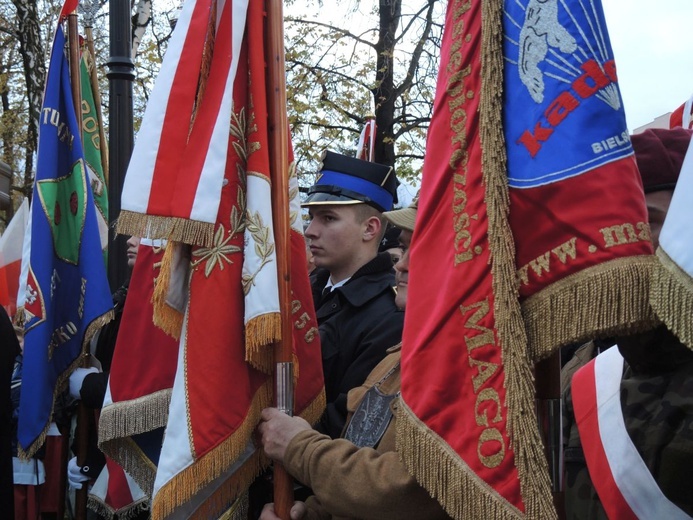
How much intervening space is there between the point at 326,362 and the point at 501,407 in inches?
72.5

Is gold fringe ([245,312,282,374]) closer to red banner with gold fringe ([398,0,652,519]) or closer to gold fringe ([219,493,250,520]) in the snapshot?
gold fringe ([219,493,250,520])

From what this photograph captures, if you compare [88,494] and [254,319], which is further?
[88,494]

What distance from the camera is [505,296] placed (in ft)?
5.51

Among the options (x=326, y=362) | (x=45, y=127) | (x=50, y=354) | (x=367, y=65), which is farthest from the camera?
(x=367, y=65)

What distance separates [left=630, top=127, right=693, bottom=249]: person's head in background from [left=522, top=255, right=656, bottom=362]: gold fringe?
22.9 inches

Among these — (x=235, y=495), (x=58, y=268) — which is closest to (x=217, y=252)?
(x=235, y=495)

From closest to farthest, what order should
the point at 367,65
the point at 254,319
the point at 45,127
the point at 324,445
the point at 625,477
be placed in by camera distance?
the point at 625,477 < the point at 324,445 < the point at 254,319 < the point at 45,127 < the point at 367,65

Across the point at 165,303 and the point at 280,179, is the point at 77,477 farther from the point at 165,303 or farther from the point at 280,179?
the point at 280,179

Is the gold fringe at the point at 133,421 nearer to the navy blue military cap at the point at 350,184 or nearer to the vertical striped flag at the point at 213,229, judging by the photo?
the vertical striped flag at the point at 213,229

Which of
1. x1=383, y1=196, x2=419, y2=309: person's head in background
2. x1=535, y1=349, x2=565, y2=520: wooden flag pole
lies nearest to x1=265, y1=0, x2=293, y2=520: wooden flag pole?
x1=383, y1=196, x2=419, y2=309: person's head in background

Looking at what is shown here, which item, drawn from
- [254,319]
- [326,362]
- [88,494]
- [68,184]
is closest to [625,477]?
[254,319]

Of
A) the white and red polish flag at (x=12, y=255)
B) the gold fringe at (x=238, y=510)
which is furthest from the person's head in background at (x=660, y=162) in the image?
the white and red polish flag at (x=12, y=255)

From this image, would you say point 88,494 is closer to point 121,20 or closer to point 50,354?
point 50,354

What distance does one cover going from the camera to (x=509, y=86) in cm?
177
